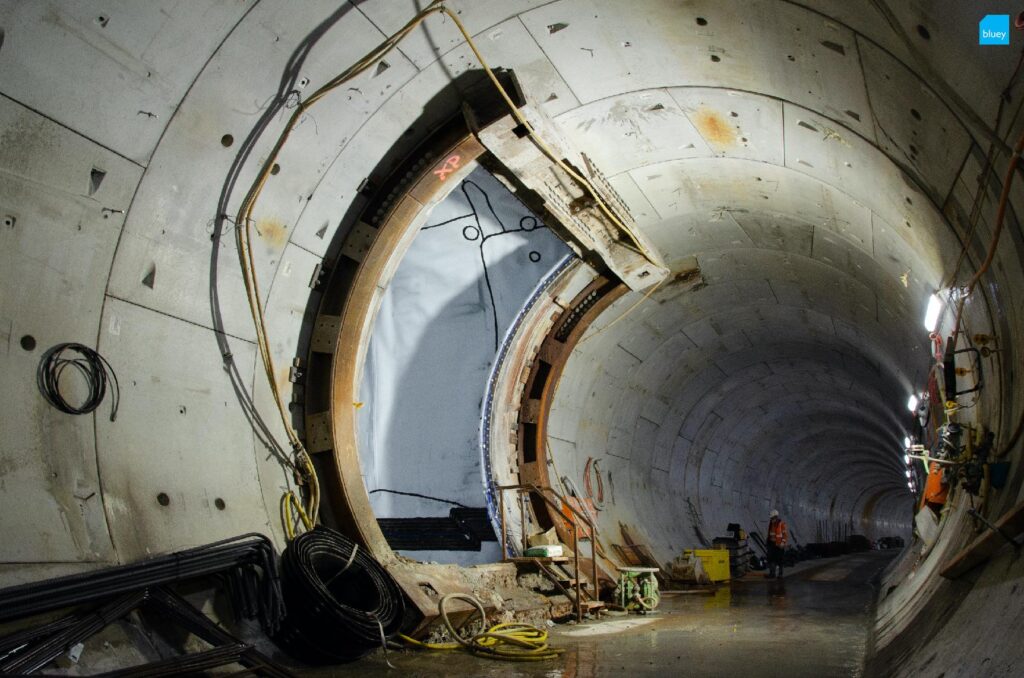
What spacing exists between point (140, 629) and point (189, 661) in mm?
377

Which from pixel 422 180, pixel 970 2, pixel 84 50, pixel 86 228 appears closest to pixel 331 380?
pixel 422 180

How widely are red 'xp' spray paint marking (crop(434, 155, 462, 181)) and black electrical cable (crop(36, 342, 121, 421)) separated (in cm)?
278

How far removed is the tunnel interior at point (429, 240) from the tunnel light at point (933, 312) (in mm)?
28

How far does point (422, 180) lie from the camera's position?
6.34 m

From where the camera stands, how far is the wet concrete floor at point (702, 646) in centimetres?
509

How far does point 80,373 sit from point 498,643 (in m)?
3.40

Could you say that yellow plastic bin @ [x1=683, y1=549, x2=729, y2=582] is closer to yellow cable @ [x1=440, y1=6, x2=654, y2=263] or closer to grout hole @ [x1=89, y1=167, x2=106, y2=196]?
yellow cable @ [x1=440, y1=6, x2=654, y2=263]

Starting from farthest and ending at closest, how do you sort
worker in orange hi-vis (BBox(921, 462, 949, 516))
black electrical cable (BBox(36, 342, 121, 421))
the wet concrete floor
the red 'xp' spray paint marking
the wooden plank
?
worker in orange hi-vis (BBox(921, 462, 949, 516))
the red 'xp' spray paint marking
the wet concrete floor
black electrical cable (BBox(36, 342, 121, 421))
the wooden plank

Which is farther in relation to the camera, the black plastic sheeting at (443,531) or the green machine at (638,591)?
the black plastic sheeting at (443,531)

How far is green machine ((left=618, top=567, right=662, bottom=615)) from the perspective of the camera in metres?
9.11

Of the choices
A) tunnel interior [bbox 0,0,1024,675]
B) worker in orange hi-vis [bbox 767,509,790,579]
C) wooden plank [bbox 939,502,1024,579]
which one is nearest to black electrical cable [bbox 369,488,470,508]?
tunnel interior [bbox 0,0,1024,675]

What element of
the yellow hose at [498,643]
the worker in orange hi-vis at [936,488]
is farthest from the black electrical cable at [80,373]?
the worker in orange hi-vis at [936,488]

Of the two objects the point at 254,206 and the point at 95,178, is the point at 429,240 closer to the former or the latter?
the point at 254,206

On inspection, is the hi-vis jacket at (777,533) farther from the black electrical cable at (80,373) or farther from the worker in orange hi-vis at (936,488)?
the black electrical cable at (80,373)
